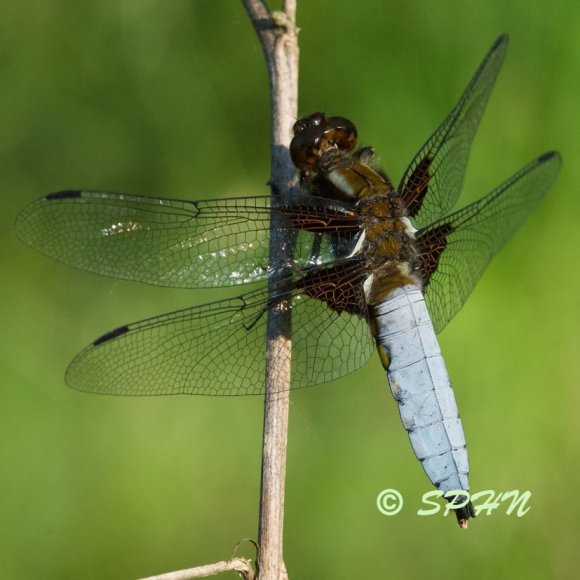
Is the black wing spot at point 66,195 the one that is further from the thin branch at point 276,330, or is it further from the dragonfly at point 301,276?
the thin branch at point 276,330

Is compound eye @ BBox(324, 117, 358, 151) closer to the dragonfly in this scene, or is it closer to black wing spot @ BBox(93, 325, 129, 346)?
the dragonfly

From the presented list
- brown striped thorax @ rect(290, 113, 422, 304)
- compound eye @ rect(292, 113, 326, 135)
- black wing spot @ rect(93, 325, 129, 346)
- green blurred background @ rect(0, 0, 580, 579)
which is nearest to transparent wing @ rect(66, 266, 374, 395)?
black wing spot @ rect(93, 325, 129, 346)

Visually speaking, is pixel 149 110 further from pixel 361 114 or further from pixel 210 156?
pixel 361 114

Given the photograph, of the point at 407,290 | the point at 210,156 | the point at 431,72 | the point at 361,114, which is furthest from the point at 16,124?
the point at 407,290

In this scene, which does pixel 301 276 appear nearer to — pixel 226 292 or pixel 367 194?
pixel 367 194

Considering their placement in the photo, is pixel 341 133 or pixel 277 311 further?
pixel 341 133

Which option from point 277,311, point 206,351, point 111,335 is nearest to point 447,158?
point 277,311

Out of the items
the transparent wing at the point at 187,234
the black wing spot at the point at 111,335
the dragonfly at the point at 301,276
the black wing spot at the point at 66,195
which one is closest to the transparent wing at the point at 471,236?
the dragonfly at the point at 301,276
